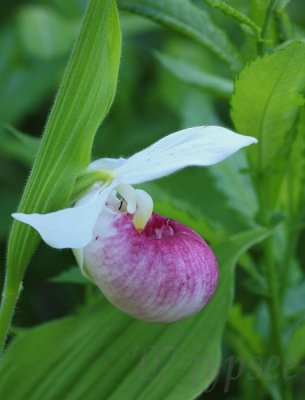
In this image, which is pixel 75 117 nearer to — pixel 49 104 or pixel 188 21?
pixel 188 21

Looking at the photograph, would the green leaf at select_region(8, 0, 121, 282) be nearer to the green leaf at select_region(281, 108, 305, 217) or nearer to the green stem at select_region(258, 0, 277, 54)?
the green stem at select_region(258, 0, 277, 54)

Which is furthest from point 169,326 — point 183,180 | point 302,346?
point 183,180

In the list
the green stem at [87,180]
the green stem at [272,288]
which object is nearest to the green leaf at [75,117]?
the green stem at [87,180]

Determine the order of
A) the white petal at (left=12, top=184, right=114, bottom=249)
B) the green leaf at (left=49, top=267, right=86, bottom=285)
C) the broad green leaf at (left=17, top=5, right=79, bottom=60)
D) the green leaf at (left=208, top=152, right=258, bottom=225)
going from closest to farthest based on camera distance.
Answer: the white petal at (left=12, top=184, right=114, bottom=249), the green leaf at (left=49, top=267, right=86, bottom=285), the green leaf at (left=208, top=152, right=258, bottom=225), the broad green leaf at (left=17, top=5, right=79, bottom=60)

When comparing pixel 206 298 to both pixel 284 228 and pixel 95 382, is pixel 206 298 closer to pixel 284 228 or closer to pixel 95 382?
pixel 95 382

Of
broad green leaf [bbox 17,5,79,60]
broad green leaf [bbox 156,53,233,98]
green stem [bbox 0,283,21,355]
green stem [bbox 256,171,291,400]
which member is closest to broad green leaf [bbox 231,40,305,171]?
green stem [bbox 256,171,291,400]

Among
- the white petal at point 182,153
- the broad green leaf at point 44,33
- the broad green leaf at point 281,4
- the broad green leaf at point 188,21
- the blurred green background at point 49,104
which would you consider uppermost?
the broad green leaf at point 281,4

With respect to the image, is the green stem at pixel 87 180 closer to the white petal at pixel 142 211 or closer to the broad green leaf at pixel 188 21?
the white petal at pixel 142 211
